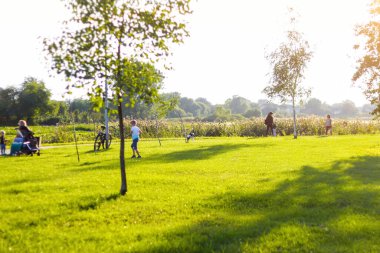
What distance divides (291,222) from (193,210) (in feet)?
6.68

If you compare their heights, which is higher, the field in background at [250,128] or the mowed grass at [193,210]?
the field in background at [250,128]

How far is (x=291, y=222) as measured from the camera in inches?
269

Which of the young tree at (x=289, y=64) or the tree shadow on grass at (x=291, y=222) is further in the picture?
the young tree at (x=289, y=64)

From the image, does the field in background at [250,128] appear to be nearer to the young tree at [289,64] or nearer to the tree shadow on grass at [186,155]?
the young tree at [289,64]

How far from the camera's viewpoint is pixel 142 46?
890 centimetres

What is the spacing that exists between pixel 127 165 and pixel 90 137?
81.1 feet

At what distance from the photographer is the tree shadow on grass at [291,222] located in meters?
5.68

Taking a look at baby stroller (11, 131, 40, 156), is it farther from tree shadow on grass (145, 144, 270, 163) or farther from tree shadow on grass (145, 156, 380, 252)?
tree shadow on grass (145, 156, 380, 252)

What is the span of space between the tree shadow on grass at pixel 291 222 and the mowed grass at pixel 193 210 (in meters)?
0.02

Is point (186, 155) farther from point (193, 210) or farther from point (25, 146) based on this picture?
point (193, 210)

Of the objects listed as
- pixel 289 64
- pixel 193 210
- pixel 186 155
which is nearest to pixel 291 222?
pixel 193 210

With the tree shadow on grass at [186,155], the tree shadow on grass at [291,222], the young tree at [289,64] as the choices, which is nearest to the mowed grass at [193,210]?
the tree shadow on grass at [291,222]

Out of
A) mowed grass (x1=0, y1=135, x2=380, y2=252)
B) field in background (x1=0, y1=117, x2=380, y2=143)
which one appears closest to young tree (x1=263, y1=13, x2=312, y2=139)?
field in background (x1=0, y1=117, x2=380, y2=143)

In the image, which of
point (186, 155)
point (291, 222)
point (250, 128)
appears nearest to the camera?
point (291, 222)
